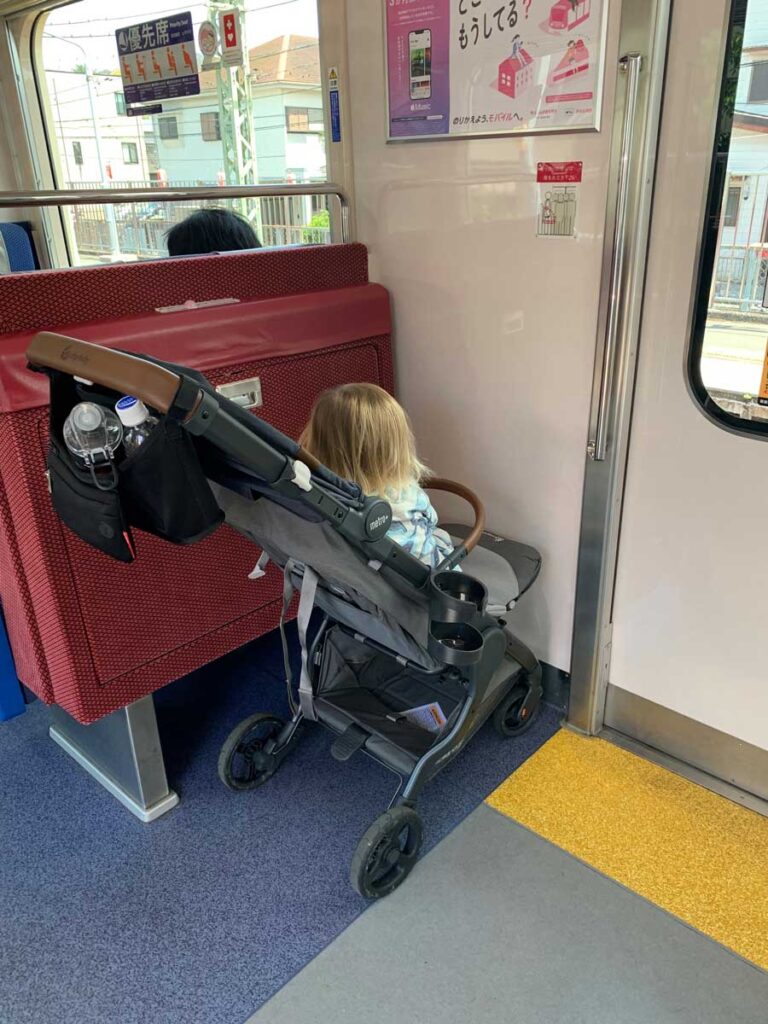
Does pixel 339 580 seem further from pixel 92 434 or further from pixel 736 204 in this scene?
pixel 736 204

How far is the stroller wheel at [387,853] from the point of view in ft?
6.51

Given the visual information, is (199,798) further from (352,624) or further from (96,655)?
(352,624)

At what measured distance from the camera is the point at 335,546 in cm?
172

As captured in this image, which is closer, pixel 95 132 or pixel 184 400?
pixel 184 400

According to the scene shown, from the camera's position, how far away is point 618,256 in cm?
207

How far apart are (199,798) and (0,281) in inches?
63.0

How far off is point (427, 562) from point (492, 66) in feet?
4.71

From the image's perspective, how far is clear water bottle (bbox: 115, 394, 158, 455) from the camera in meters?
1.36

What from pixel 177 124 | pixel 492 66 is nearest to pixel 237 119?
pixel 177 124

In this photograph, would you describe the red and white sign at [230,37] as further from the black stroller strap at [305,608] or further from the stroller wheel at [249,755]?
the stroller wheel at [249,755]

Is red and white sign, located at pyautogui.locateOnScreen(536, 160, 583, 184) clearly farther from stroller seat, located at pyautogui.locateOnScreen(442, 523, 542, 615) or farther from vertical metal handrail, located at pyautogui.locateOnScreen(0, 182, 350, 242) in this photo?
stroller seat, located at pyautogui.locateOnScreen(442, 523, 542, 615)

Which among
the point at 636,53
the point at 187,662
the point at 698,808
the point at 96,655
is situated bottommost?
the point at 698,808

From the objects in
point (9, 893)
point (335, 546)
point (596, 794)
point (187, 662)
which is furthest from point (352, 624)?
point (9, 893)

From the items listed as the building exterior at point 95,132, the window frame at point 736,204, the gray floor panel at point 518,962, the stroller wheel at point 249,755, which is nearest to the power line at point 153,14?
the building exterior at point 95,132
